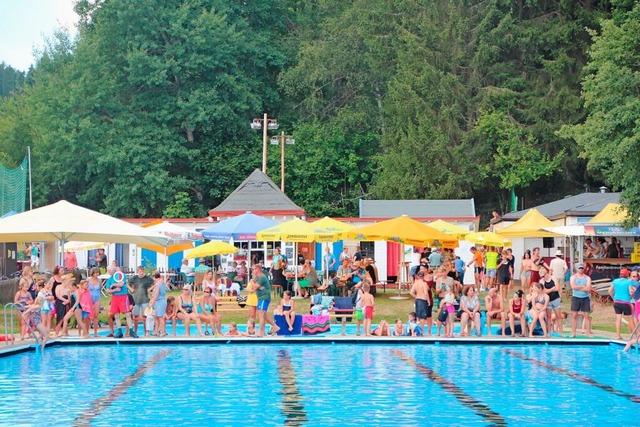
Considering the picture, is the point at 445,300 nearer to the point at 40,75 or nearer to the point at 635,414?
the point at 635,414

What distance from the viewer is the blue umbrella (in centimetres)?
3138

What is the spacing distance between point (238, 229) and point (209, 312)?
8.35 meters

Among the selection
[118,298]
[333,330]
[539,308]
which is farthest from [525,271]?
[118,298]

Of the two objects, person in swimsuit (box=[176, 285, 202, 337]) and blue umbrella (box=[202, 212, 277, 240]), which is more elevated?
blue umbrella (box=[202, 212, 277, 240])

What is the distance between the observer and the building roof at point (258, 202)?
41625 mm

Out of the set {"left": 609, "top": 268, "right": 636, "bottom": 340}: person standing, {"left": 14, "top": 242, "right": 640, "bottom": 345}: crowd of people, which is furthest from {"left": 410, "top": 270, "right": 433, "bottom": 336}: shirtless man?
{"left": 609, "top": 268, "right": 636, "bottom": 340}: person standing

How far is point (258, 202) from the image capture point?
140 feet

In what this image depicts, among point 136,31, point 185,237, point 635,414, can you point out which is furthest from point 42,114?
point 635,414

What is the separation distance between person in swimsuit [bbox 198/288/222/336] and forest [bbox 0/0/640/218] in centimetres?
Result: 2864

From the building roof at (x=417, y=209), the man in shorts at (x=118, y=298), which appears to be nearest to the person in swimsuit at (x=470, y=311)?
the man in shorts at (x=118, y=298)

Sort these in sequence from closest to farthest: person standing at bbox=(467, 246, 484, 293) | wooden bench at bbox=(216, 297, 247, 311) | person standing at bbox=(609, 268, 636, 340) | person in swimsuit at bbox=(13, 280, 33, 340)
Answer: person in swimsuit at bbox=(13, 280, 33, 340) → person standing at bbox=(609, 268, 636, 340) → wooden bench at bbox=(216, 297, 247, 311) → person standing at bbox=(467, 246, 484, 293)

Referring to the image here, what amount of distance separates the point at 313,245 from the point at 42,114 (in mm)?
27712

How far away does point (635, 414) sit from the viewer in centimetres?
1313

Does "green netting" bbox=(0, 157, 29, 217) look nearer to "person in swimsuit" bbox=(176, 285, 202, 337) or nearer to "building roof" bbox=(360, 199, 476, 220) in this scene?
"building roof" bbox=(360, 199, 476, 220)
